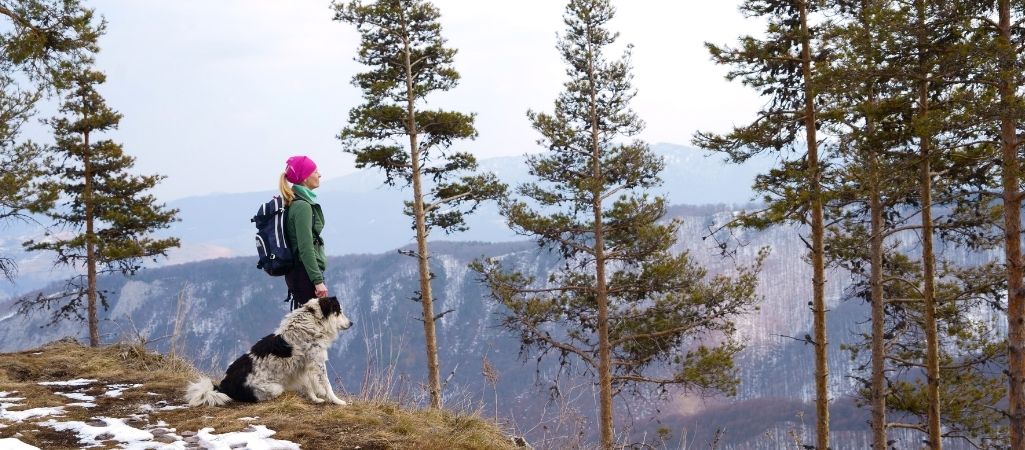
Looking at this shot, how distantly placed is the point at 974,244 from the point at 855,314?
161 meters

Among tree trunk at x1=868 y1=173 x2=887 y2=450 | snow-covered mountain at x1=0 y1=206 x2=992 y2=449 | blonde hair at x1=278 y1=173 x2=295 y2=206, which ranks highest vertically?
blonde hair at x1=278 y1=173 x2=295 y2=206

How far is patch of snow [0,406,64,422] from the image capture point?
512cm

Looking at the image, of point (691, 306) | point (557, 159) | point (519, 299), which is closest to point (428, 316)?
point (519, 299)

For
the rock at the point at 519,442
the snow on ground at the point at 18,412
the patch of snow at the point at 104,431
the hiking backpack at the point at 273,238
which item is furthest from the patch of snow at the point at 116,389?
the rock at the point at 519,442

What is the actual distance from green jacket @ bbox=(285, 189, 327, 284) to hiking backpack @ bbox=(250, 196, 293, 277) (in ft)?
0.19

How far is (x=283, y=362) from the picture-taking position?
5859 mm

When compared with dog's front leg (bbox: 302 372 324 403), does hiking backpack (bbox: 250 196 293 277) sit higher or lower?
higher

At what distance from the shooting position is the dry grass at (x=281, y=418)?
4777 mm

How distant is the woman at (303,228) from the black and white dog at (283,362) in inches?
7.2

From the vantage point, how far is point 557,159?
18047 millimetres

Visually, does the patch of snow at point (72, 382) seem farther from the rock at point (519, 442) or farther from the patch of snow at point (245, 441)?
the rock at point (519, 442)

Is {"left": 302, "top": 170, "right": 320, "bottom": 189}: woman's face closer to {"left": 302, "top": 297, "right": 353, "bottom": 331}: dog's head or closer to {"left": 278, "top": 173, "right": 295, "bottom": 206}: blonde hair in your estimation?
{"left": 278, "top": 173, "right": 295, "bottom": 206}: blonde hair

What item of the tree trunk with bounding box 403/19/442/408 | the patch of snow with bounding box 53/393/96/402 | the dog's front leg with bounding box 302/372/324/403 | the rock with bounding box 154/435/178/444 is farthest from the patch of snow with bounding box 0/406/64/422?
the tree trunk with bounding box 403/19/442/408

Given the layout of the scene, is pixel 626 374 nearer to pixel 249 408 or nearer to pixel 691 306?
pixel 691 306
